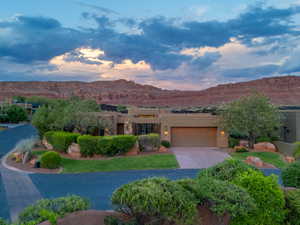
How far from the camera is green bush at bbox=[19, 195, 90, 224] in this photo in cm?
615

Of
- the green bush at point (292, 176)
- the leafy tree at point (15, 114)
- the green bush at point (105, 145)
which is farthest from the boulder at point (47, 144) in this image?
the leafy tree at point (15, 114)

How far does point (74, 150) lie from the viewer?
2103cm

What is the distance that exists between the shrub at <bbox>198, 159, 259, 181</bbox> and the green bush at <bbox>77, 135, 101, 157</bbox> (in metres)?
13.5

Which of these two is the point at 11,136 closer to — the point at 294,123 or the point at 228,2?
the point at 228,2

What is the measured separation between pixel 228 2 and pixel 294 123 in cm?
1294

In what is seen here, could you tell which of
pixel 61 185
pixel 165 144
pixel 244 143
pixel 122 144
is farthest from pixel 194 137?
pixel 61 185

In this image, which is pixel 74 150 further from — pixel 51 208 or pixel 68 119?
pixel 51 208

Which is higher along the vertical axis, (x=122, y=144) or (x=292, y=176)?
(x=292, y=176)

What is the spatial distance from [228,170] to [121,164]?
1121 cm

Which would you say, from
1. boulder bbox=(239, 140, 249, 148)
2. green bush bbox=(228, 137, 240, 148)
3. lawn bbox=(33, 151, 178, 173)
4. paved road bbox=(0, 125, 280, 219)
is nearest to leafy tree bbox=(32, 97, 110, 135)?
lawn bbox=(33, 151, 178, 173)

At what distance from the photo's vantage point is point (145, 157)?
63.9 feet

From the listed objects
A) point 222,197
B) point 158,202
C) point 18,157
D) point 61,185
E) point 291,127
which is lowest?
point 61,185

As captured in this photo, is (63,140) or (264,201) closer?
(264,201)

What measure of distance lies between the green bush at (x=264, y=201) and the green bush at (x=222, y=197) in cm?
29
